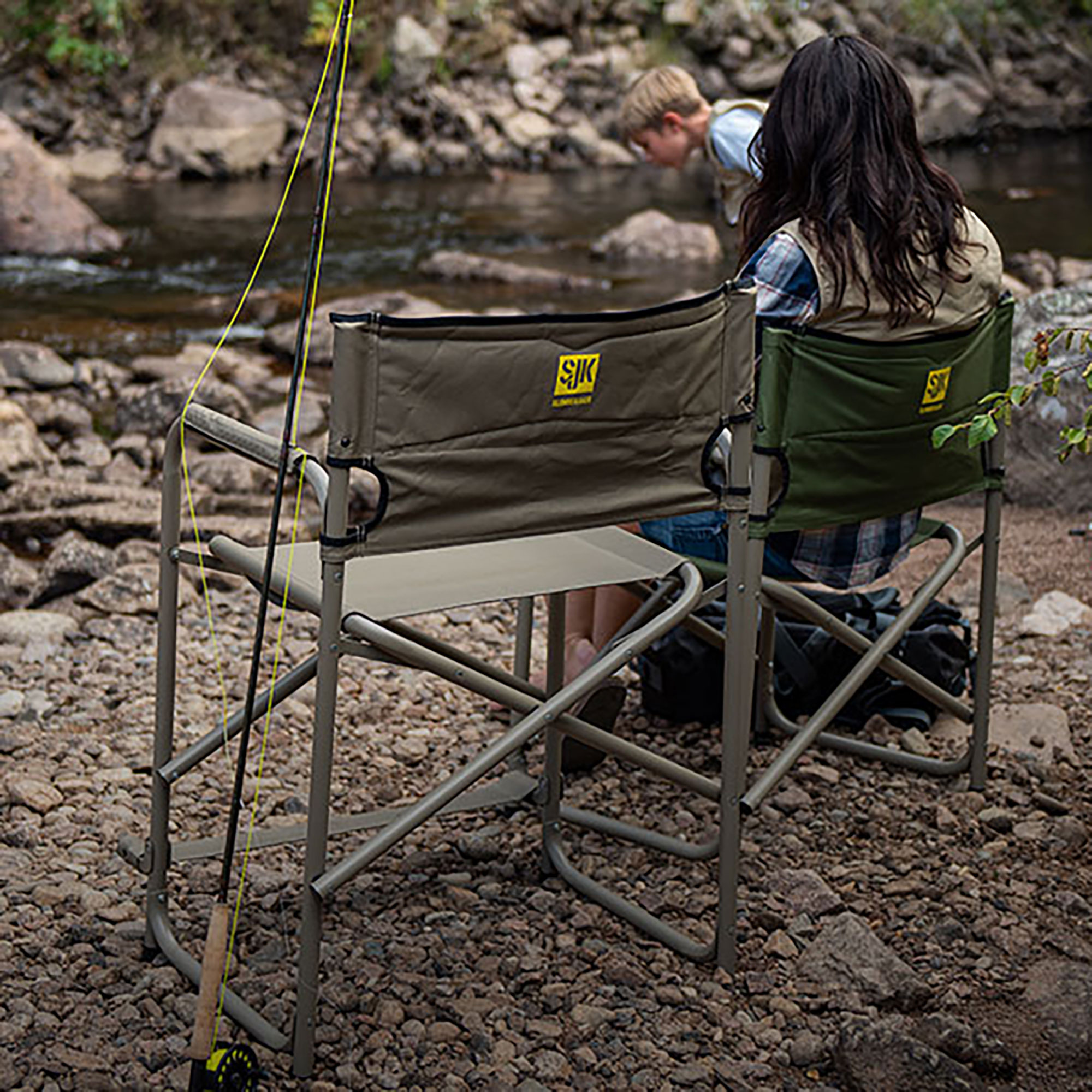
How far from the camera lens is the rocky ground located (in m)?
2.26

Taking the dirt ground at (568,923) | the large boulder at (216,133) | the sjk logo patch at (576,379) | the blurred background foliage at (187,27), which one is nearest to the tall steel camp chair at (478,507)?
the sjk logo patch at (576,379)

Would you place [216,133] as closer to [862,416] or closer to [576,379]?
[862,416]

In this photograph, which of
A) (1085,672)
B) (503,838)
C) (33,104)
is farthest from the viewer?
(33,104)

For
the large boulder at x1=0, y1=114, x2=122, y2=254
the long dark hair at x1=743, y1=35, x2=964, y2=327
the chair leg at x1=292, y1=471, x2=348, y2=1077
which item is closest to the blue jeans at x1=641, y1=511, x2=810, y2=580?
the long dark hair at x1=743, y1=35, x2=964, y2=327

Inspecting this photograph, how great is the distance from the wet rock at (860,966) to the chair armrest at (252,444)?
103 cm

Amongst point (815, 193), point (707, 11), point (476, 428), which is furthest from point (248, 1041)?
point (707, 11)

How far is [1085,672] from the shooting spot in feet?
12.3

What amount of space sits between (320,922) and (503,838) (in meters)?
0.78

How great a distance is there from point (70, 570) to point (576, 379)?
296 centimetres

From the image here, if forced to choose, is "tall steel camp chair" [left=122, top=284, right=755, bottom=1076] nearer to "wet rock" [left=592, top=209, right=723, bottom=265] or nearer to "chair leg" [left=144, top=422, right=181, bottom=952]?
"chair leg" [left=144, top=422, right=181, bottom=952]

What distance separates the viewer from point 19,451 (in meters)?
6.46

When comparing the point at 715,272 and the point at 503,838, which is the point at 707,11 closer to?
the point at 715,272

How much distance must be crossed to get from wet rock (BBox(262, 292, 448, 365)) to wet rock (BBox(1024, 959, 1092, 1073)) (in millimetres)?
6338

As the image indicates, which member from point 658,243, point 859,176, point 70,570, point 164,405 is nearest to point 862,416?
point 859,176
